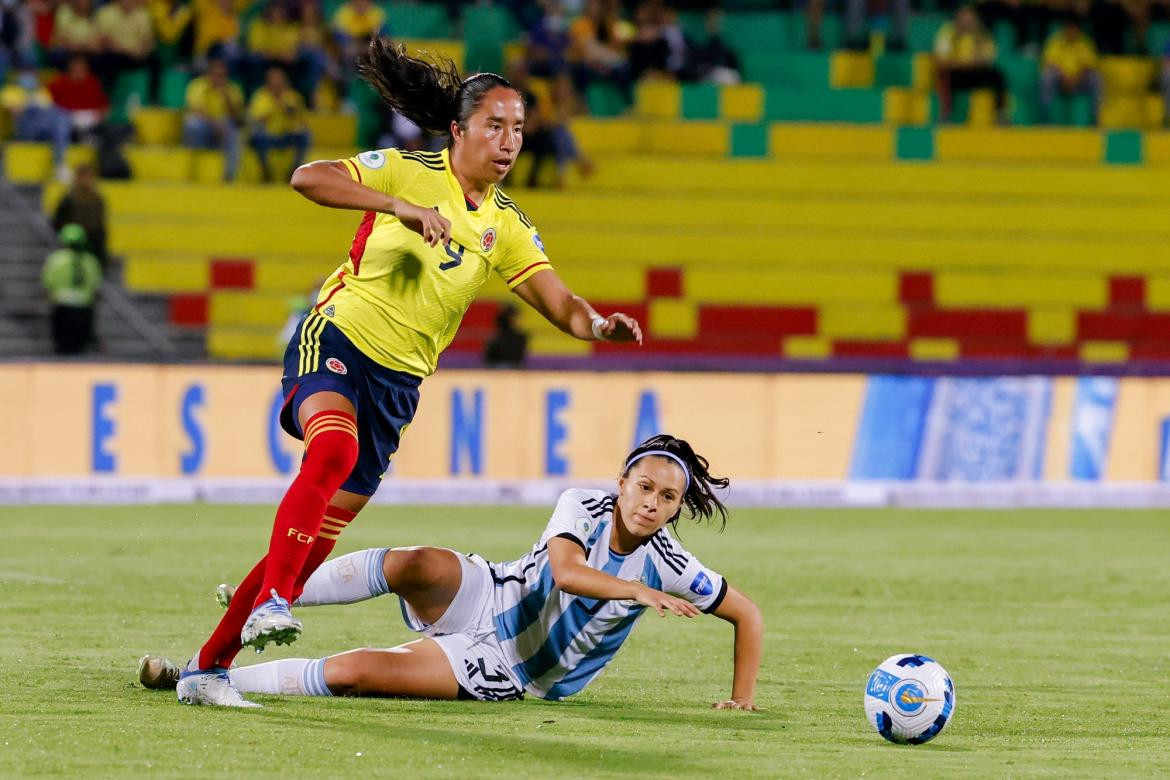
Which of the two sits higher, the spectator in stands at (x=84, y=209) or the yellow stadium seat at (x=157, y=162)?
the yellow stadium seat at (x=157, y=162)

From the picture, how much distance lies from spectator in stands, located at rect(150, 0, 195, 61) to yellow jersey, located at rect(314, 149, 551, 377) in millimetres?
17506

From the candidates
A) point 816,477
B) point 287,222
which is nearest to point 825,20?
point 287,222

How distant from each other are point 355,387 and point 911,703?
2223 millimetres

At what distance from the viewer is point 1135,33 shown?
27.3 m

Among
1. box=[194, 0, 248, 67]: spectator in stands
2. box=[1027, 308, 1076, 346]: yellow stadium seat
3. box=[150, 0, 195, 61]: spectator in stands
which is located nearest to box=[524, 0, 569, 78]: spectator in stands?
box=[194, 0, 248, 67]: spectator in stands

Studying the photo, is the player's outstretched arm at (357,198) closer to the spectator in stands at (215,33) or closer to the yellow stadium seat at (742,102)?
the spectator in stands at (215,33)

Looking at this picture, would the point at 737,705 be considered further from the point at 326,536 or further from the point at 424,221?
the point at 424,221

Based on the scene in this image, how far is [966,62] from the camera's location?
2575 cm

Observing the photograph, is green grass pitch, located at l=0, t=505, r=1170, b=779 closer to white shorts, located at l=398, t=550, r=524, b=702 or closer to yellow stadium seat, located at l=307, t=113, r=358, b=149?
white shorts, located at l=398, t=550, r=524, b=702

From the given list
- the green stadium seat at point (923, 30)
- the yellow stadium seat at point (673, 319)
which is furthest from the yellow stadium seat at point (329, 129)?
the green stadium seat at point (923, 30)

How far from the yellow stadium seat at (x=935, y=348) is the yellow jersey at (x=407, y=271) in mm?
16843

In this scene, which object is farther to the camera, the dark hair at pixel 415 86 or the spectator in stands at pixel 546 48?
the spectator in stands at pixel 546 48

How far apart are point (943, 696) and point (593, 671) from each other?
54.3 inches

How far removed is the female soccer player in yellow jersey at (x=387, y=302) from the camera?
6.96m
